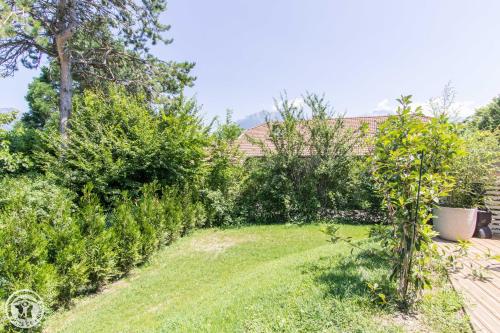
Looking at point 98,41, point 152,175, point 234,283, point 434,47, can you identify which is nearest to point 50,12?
point 98,41

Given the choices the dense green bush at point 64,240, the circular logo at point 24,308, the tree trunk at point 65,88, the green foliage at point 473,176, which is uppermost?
the tree trunk at point 65,88

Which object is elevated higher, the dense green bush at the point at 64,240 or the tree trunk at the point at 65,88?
the tree trunk at the point at 65,88

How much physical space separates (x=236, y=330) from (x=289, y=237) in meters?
5.11

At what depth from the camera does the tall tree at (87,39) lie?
27.3ft

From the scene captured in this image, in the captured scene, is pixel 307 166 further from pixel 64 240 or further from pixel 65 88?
pixel 65 88

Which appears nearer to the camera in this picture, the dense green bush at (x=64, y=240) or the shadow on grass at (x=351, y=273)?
the shadow on grass at (x=351, y=273)

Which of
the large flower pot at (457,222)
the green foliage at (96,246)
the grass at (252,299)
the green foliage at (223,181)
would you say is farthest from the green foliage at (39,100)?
the large flower pot at (457,222)

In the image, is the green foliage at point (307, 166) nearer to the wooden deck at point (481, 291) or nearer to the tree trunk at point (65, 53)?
the wooden deck at point (481, 291)

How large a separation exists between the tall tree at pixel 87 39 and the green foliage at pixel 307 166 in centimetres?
599

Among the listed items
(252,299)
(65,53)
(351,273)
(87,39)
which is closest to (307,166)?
(351,273)

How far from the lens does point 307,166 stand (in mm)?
9484

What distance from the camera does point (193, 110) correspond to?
9.31 metres

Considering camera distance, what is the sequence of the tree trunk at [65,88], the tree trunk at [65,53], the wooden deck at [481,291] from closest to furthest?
the wooden deck at [481,291]
the tree trunk at [65,53]
the tree trunk at [65,88]

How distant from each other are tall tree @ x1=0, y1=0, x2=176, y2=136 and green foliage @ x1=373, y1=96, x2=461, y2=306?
32.3ft
